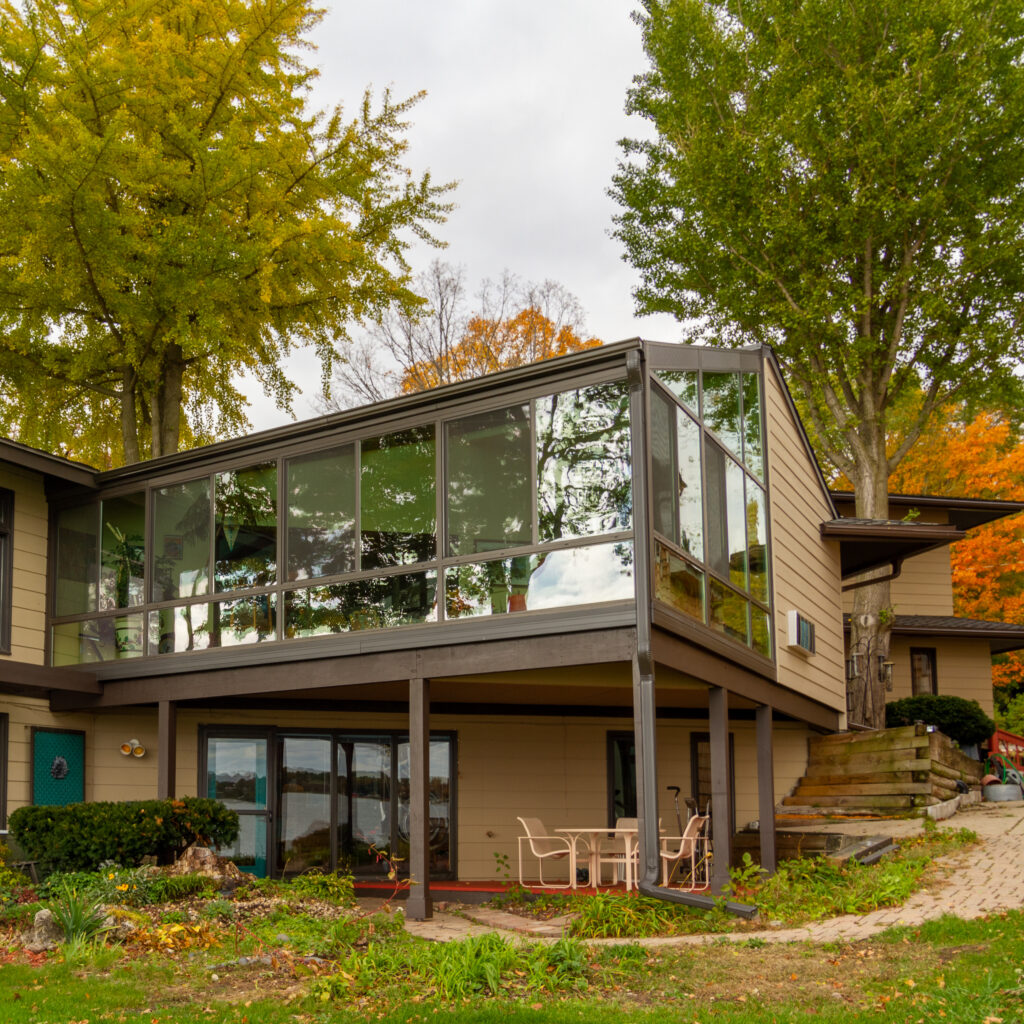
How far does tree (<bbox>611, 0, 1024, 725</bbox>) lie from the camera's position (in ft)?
62.8

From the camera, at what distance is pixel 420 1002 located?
21.3 ft

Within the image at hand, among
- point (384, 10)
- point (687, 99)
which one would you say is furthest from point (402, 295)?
point (687, 99)

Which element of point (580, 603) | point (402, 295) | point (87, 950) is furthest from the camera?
point (402, 295)

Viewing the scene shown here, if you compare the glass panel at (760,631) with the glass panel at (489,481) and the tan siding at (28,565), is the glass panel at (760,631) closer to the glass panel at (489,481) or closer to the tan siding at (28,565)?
the glass panel at (489,481)

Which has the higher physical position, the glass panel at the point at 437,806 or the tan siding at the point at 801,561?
the tan siding at the point at 801,561

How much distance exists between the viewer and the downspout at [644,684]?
358 inches

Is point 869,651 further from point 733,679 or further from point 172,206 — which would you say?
point 172,206

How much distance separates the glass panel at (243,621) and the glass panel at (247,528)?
0.59ft

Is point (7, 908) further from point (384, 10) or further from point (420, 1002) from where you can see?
point (384, 10)

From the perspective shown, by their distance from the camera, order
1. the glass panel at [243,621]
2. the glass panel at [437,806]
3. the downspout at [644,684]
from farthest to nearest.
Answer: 1. the glass panel at [437,806]
2. the glass panel at [243,621]
3. the downspout at [644,684]

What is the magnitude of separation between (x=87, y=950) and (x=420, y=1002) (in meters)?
2.43

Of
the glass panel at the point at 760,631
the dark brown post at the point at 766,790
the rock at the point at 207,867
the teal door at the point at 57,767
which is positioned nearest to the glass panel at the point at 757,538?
the glass panel at the point at 760,631

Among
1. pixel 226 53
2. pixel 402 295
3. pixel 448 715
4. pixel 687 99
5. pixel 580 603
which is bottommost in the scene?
pixel 448 715

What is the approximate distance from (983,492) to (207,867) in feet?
73.8
